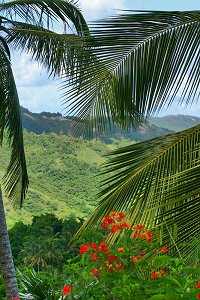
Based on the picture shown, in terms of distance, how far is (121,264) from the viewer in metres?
3.21

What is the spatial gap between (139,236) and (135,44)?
118cm

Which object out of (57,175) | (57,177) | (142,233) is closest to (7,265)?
(142,233)

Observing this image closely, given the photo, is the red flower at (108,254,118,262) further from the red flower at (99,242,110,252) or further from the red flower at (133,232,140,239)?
the red flower at (133,232,140,239)

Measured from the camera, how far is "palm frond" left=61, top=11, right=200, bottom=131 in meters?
3.33

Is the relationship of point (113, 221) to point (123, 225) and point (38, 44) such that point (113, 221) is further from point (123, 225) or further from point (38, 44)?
point (38, 44)

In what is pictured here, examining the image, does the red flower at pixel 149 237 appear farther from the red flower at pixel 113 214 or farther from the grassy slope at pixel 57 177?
the grassy slope at pixel 57 177

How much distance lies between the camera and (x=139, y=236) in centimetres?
321

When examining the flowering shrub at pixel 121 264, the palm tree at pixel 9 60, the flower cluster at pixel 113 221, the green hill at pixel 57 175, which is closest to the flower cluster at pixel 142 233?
the flowering shrub at pixel 121 264

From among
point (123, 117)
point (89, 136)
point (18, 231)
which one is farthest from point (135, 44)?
point (18, 231)

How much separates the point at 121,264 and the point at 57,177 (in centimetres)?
7522

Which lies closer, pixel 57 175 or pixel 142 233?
pixel 142 233

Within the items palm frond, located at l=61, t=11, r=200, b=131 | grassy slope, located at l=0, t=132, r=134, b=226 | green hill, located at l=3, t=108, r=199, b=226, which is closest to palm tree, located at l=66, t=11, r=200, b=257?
palm frond, located at l=61, t=11, r=200, b=131

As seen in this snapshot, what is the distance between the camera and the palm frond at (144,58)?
10.9 feet

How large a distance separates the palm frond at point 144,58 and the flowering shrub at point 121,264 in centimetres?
76
